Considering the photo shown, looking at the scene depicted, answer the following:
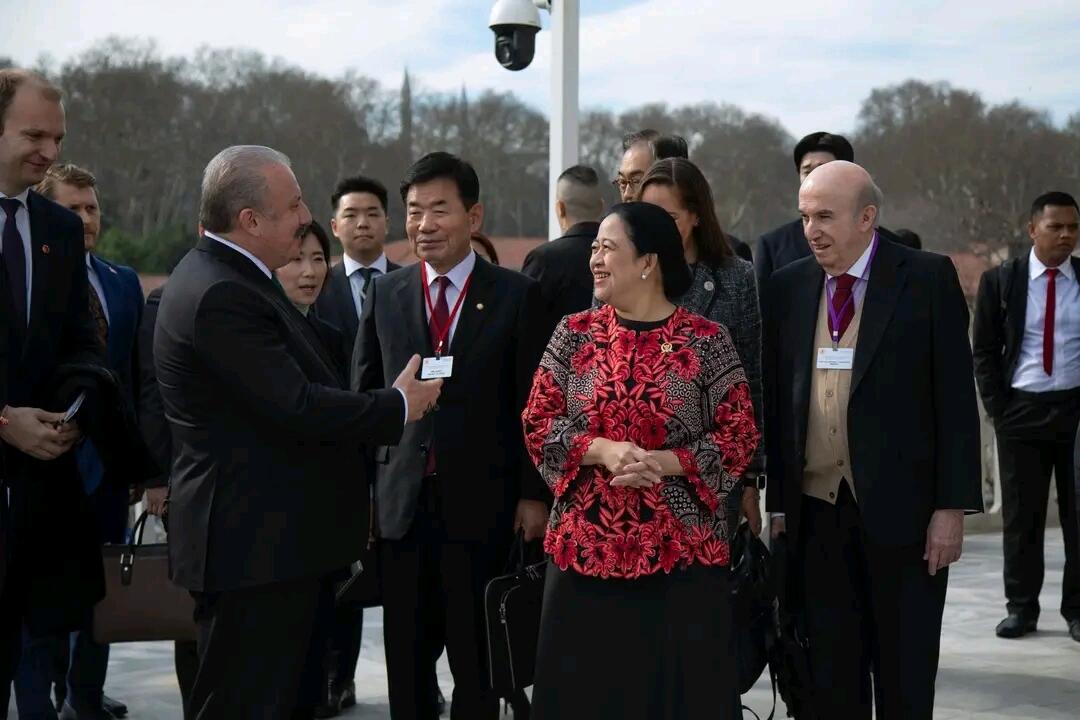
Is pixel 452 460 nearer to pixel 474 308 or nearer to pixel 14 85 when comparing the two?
pixel 474 308

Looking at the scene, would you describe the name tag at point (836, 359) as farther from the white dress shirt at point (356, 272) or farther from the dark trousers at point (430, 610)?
the white dress shirt at point (356, 272)

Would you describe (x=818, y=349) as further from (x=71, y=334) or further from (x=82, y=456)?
(x=82, y=456)

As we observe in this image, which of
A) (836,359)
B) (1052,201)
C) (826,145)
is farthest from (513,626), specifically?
(1052,201)

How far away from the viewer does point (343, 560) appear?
10.5 ft

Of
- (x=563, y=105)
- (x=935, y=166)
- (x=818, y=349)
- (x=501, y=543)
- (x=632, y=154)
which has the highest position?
(x=935, y=166)

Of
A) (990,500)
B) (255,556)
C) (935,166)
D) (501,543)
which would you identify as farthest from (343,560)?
(935,166)

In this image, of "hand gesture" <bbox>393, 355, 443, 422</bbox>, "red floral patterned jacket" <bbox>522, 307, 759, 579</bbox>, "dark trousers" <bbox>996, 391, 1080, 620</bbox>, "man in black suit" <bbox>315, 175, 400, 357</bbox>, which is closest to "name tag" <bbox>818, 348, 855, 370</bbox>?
"red floral patterned jacket" <bbox>522, 307, 759, 579</bbox>

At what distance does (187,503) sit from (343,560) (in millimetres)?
388

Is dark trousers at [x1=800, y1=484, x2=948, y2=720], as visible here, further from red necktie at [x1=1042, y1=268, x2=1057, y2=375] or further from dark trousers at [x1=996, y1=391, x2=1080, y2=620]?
red necktie at [x1=1042, y1=268, x2=1057, y2=375]

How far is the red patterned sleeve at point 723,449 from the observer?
3.36 m

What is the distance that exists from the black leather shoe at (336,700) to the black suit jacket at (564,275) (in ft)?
5.30

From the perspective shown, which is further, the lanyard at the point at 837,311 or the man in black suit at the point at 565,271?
the man in black suit at the point at 565,271

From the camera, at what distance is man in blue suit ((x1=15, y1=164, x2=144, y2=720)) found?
14.9 ft

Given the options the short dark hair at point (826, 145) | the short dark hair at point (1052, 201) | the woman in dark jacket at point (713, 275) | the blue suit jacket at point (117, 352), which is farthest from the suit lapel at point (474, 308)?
the short dark hair at point (1052, 201)
